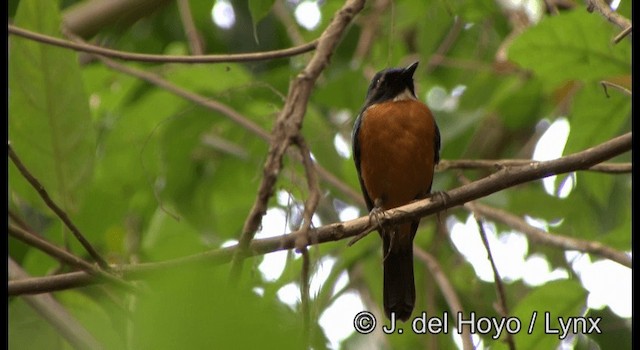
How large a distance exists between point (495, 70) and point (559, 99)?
456mm

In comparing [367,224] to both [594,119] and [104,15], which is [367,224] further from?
[104,15]

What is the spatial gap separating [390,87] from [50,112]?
7.94 ft

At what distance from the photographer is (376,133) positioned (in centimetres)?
476

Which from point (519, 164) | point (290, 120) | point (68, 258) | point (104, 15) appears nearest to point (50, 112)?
point (68, 258)

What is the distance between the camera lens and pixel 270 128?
4.60 m

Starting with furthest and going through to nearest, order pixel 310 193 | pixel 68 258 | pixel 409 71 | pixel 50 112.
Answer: pixel 409 71 < pixel 50 112 < pixel 310 193 < pixel 68 258

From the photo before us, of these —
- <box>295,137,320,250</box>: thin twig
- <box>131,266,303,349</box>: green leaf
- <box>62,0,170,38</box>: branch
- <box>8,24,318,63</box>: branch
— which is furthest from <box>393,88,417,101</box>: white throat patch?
<box>131,266,303,349</box>: green leaf

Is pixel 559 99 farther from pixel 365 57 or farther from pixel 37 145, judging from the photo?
pixel 37 145

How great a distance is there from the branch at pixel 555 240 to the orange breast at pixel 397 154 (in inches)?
16.9

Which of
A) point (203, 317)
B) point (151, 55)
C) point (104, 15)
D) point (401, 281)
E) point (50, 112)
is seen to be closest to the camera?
point (203, 317)

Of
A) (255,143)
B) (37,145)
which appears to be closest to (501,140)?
(255,143)

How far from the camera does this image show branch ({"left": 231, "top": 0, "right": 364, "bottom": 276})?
2.42 m

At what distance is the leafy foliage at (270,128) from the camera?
3.21m

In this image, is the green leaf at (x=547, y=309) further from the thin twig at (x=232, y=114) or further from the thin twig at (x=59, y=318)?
the thin twig at (x=59, y=318)
